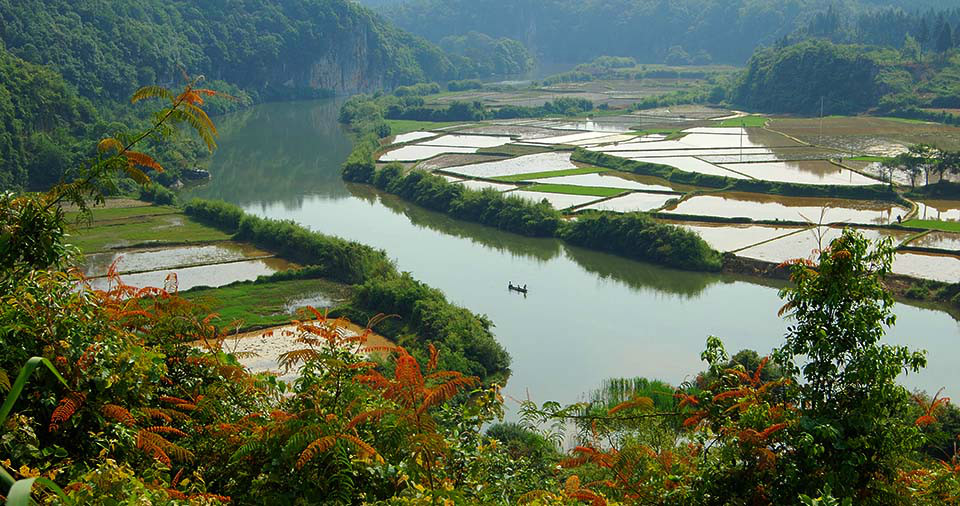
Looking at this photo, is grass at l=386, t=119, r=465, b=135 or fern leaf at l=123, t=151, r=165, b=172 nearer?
fern leaf at l=123, t=151, r=165, b=172

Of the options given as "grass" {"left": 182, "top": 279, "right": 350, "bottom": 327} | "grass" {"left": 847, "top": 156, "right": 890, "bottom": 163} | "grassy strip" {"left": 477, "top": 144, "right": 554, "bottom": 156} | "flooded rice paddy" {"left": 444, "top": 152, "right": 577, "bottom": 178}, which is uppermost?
"grassy strip" {"left": 477, "top": 144, "right": 554, "bottom": 156}

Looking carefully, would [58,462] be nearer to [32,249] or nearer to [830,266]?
[32,249]

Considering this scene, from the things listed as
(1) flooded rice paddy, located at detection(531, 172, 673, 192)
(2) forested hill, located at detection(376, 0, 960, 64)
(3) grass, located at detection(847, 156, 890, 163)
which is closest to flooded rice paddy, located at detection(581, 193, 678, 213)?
(1) flooded rice paddy, located at detection(531, 172, 673, 192)

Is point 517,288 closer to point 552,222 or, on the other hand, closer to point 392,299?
point 392,299

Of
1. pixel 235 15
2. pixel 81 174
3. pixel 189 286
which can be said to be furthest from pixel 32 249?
pixel 235 15

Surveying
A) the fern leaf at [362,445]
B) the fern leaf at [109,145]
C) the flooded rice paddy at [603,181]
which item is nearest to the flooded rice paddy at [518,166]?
the flooded rice paddy at [603,181]

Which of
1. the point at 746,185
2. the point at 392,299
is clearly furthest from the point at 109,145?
the point at 746,185

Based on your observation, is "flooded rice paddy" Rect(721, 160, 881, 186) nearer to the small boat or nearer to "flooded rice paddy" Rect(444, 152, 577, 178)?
"flooded rice paddy" Rect(444, 152, 577, 178)
